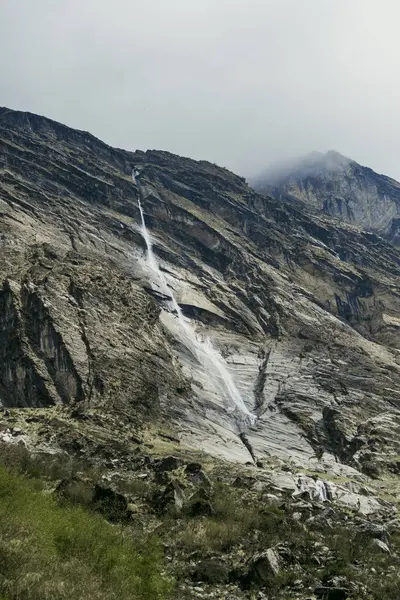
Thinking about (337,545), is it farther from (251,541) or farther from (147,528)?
(147,528)

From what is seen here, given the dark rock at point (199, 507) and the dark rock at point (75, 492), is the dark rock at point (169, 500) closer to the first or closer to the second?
the dark rock at point (199, 507)

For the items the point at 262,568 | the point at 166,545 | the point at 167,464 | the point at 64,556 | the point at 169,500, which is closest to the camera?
the point at 64,556

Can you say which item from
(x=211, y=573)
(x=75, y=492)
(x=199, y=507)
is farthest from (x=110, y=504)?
(x=211, y=573)

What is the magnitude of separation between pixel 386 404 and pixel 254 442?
21.4 m

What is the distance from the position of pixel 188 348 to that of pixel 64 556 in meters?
57.0

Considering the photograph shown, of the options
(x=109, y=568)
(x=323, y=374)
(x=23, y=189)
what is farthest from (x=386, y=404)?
(x=23, y=189)

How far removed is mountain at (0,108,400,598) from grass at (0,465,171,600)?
8.07 feet

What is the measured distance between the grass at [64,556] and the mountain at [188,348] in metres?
2.46

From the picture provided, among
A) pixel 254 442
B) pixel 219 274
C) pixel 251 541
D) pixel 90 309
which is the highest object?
pixel 219 274

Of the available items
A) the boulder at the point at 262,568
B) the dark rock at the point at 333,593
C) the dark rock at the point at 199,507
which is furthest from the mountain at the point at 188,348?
the dark rock at the point at 333,593

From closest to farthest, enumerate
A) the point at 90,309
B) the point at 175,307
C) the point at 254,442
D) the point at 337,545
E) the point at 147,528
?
1. the point at 337,545
2. the point at 147,528
3. the point at 254,442
4. the point at 90,309
5. the point at 175,307

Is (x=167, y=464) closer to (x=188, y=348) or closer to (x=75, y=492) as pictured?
(x=75, y=492)

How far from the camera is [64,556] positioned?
1425 centimetres

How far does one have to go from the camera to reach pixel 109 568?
14.2 m
